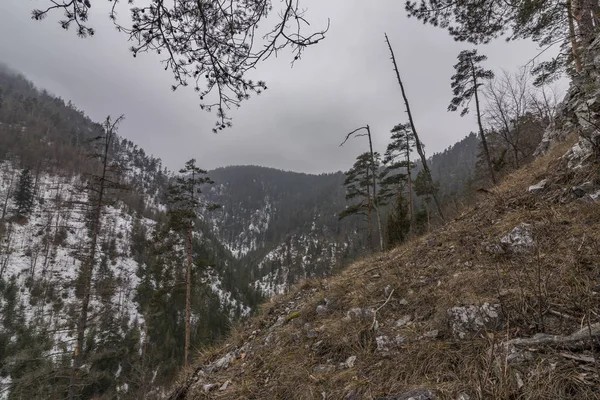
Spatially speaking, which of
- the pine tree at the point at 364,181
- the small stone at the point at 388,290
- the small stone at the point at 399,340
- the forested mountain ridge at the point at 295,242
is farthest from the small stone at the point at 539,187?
the forested mountain ridge at the point at 295,242

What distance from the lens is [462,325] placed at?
2.38 metres

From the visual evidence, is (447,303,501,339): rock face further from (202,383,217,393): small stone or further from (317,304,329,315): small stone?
(202,383,217,393): small stone

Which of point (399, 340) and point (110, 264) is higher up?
point (110, 264)

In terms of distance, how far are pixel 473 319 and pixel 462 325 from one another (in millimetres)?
107

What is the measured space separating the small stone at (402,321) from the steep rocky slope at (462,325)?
0.08 ft

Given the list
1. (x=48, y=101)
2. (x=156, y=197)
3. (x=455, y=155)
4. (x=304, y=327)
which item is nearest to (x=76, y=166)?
(x=156, y=197)

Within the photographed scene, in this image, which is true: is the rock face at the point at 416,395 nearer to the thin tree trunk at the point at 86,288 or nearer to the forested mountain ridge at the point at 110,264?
the forested mountain ridge at the point at 110,264

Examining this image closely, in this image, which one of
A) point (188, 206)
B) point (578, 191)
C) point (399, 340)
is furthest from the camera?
point (188, 206)

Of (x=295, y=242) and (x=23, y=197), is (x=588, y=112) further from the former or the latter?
(x=295, y=242)

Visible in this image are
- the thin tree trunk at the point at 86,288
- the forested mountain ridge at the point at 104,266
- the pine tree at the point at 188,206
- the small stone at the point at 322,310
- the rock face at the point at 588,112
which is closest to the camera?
the small stone at the point at 322,310

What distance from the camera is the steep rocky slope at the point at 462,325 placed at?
1.73 metres

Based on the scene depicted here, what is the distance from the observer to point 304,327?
3.77 meters

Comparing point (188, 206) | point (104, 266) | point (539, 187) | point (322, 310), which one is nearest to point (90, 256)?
point (188, 206)

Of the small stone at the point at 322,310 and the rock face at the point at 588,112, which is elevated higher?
the rock face at the point at 588,112
